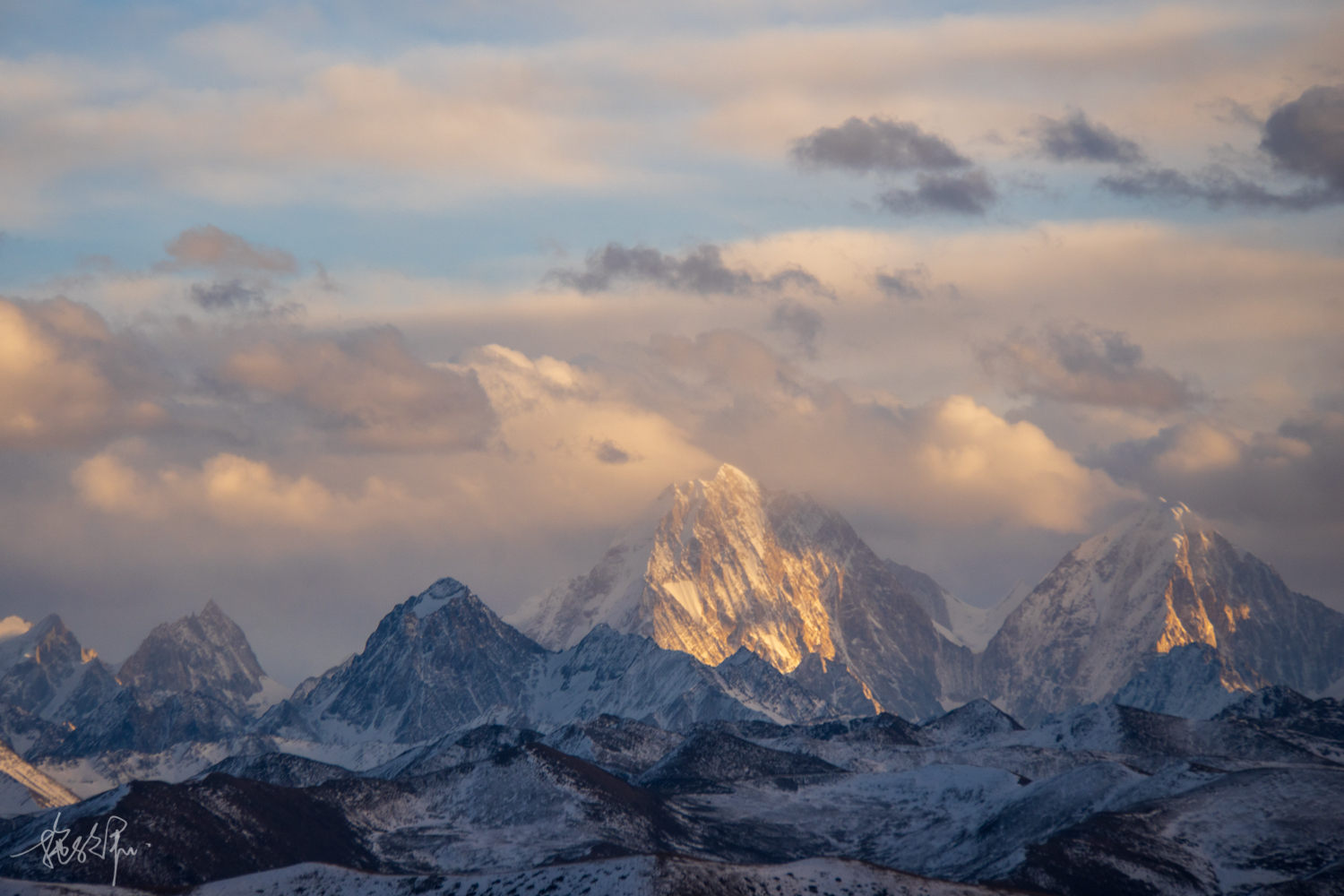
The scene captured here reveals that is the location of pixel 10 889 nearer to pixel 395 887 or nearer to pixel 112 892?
pixel 112 892

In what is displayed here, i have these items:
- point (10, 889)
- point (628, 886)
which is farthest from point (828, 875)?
point (10, 889)

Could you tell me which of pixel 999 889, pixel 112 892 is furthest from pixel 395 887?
pixel 999 889

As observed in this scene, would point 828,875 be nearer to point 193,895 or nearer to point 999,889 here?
point 999,889

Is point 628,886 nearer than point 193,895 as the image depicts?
Yes

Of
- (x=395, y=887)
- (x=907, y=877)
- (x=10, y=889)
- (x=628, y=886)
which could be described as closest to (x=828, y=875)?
(x=907, y=877)

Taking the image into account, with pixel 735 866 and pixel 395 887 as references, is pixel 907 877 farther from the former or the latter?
pixel 395 887

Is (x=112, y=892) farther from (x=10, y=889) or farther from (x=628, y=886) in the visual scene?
(x=628, y=886)
